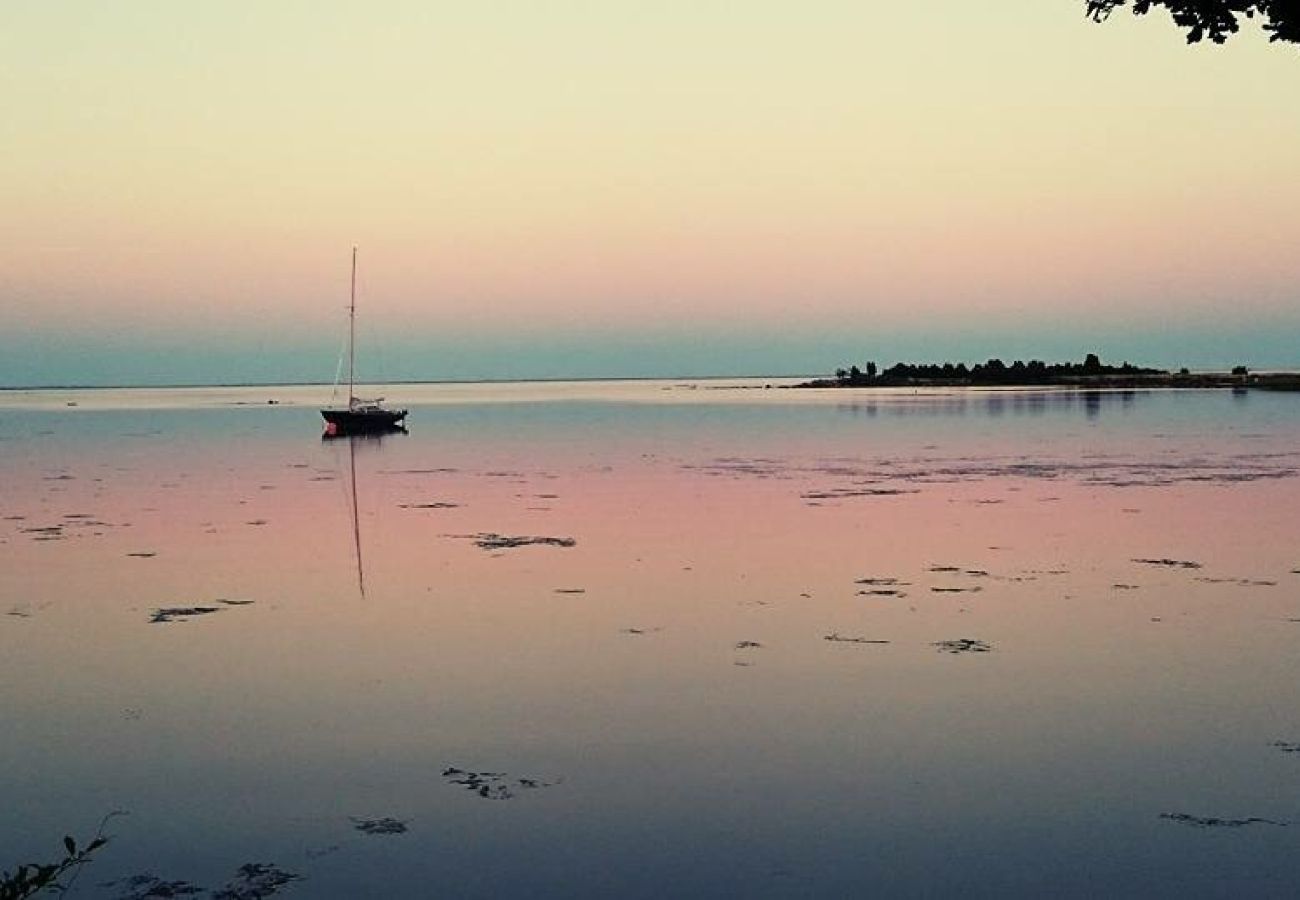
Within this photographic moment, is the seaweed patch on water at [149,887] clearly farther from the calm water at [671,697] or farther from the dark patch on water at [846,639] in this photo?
the dark patch on water at [846,639]

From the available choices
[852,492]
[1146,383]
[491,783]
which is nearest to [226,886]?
[491,783]

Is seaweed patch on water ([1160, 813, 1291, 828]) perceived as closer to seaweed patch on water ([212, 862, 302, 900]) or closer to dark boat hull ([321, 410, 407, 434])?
seaweed patch on water ([212, 862, 302, 900])

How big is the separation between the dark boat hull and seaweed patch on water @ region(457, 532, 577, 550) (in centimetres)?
4058

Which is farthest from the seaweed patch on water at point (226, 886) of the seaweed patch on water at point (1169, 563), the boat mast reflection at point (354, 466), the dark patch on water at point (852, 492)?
the dark patch on water at point (852, 492)

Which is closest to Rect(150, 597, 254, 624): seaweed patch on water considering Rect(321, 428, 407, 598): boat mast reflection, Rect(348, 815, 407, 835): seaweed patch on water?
Rect(321, 428, 407, 598): boat mast reflection

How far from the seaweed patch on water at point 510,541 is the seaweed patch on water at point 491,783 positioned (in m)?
11.7

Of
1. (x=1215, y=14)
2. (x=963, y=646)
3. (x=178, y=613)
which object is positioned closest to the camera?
(x=1215, y=14)

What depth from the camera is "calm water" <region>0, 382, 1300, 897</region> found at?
24.9ft

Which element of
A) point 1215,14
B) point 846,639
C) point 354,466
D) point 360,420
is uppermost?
point 1215,14

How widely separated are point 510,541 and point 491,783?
12.8m

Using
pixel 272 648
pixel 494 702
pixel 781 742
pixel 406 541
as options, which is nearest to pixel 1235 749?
pixel 781 742

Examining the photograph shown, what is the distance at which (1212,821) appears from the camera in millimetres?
Answer: 7938

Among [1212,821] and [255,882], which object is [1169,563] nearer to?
[1212,821]

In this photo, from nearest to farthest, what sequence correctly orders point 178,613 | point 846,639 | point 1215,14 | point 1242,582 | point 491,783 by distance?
point 1215,14, point 491,783, point 846,639, point 178,613, point 1242,582
